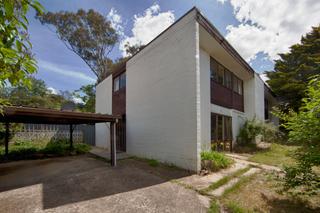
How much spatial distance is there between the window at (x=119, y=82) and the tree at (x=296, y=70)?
631 inches

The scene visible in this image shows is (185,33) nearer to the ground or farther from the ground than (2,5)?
farther from the ground

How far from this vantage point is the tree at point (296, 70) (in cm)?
1712

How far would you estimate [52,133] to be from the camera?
48.4 ft

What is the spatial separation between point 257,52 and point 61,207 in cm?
1752

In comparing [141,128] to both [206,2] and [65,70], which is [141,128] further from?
[65,70]

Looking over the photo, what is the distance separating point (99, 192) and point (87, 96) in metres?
21.6

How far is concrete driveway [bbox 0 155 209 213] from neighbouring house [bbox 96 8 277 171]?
5.35 ft

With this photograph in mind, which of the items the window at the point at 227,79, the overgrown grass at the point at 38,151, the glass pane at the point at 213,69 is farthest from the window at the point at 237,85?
the overgrown grass at the point at 38,151

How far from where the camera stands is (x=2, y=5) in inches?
48.9

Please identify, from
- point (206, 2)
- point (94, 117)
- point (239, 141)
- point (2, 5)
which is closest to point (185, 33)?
point (206, 2)

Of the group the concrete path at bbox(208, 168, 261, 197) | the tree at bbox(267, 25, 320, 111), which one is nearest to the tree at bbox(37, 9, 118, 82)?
the tree at bbox(267, 25, 320, 111)

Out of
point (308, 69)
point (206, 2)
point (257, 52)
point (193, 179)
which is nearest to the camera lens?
point (193, 179)

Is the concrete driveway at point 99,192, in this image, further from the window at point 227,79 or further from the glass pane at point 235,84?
the glass pane at point 235,84

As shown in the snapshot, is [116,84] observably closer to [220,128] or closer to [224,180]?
[220,128]
